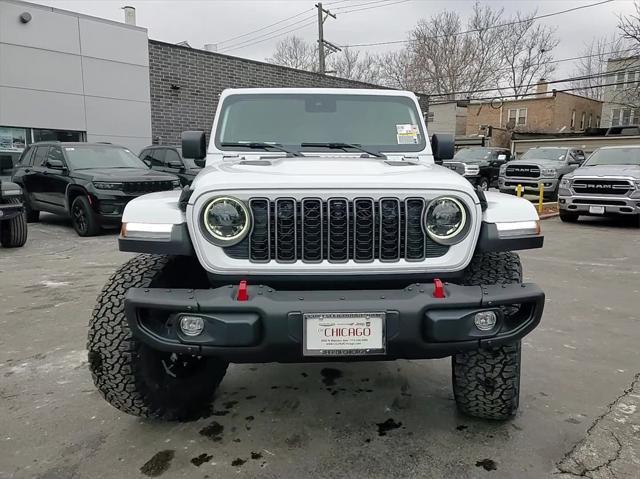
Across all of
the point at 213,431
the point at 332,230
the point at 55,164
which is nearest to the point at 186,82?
the point at 55,164

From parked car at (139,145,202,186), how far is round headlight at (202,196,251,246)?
8.51 m

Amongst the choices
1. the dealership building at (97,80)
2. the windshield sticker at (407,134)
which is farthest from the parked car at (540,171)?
the windshield sticker at (407,134)

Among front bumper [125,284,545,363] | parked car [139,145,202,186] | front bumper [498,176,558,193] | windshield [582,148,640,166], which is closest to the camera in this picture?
front bumper [125,284,545,363]

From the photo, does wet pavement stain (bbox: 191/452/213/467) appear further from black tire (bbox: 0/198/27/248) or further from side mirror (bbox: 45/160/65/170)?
side mirror (bbox: 45/160/65/170)

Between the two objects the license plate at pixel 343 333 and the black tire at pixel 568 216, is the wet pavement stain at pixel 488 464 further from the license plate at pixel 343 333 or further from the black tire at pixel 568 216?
the black tire at pixel 568 216

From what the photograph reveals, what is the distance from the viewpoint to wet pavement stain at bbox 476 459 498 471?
2.40 metres

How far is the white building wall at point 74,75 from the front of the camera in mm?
11977

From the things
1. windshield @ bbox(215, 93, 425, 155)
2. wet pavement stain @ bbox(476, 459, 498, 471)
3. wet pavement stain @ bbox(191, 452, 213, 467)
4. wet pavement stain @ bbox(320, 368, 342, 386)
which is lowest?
wet pavement stain @ bbox(320, 368, 342, 386)

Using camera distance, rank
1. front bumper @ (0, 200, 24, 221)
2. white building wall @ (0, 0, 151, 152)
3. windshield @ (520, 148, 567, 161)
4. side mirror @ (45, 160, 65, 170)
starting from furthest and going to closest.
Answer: windshield @ (520, 148, 567, 161)
white building wall @ (0, 0, 151, 152)
side mirror @ (45, 160, 65, 170)
front bumper @ (0, 200, 24, 221)

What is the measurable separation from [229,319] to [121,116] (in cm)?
1312

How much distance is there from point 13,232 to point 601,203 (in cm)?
1077

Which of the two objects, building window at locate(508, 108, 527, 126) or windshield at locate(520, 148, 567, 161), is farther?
building window at locate(508, 108, 527, 126)

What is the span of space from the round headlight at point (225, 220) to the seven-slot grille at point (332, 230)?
40 mm

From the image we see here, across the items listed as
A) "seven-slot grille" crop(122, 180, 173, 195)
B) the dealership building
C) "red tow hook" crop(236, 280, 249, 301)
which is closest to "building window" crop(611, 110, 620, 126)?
the dealership building
